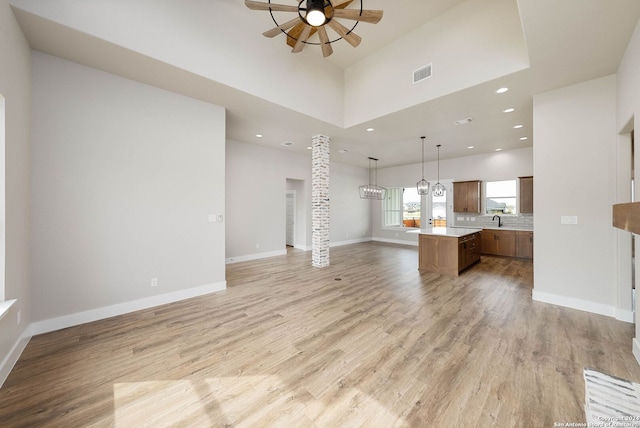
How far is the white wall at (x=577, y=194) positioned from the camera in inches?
126

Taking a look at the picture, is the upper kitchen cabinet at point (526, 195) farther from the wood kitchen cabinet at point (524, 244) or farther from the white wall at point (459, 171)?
the wood kitchen cabinet at point (524, 244)

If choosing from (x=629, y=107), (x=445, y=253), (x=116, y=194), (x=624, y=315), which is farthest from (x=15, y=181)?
(x=624, y=315)

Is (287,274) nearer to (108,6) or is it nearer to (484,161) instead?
(108,6)

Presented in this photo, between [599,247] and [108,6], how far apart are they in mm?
6662

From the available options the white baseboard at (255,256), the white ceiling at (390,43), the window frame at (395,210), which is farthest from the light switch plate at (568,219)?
the white baseboard at (255,256)

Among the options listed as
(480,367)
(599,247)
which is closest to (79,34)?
(480,367)

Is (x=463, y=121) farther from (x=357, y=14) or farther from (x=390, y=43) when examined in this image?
(x=357, y=14)

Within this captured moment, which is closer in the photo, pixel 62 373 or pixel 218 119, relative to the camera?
pixel 62 373

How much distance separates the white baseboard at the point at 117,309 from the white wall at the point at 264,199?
97.7 inches

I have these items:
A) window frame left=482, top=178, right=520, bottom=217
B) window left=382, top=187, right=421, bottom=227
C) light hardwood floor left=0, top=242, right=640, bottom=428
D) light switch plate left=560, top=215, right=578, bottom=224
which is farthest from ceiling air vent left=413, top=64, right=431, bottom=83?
window left=382, top=187, right=421, bottom=227

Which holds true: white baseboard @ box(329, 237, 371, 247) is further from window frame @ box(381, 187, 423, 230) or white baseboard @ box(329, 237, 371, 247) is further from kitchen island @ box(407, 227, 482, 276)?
kitchen island @ box(407, 227, 482, 276)

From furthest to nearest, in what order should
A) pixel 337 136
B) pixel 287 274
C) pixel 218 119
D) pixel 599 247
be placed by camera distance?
1. pixel 337 136
2. pixel 287 274
3. pixel 218 119
4. pixel 599 247

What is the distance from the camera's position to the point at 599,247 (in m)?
3.26

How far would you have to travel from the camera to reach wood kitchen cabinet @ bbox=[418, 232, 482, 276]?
5.06m
